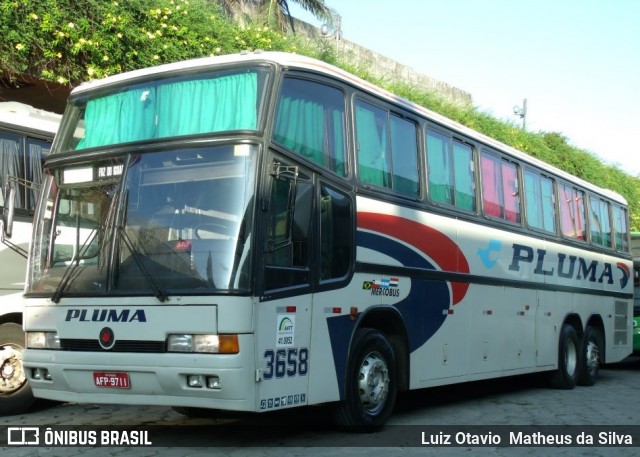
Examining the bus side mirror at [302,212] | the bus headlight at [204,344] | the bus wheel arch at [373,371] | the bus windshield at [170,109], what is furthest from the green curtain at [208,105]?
the bus wheel arch at [373,371]

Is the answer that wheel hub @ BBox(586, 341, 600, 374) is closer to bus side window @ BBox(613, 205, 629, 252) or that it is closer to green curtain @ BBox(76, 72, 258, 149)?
bus side window @ BBox(613, 205, 629, 252)

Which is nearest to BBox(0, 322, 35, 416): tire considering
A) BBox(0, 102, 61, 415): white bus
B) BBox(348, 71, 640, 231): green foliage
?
BBox(0, 102, 61, 415): white bus

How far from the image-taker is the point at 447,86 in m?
26.8

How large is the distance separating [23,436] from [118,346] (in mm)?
1673

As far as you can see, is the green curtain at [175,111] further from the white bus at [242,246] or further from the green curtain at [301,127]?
the green curtain at [301,127]

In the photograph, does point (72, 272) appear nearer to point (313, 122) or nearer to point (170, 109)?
point (170, 109)

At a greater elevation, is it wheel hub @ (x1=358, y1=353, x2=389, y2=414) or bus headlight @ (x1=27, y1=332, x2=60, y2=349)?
→ bus headlight @ (x1=27, y1=332, x2=60, y2=349)

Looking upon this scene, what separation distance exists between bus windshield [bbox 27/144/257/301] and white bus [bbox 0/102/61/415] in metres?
1.38

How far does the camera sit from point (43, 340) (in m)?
7.57

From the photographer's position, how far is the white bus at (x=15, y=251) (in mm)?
9125

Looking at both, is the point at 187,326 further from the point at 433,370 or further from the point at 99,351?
the point at 433,370

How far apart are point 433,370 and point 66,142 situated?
4.60 m

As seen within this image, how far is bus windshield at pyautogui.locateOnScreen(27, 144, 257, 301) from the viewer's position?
6836 mm

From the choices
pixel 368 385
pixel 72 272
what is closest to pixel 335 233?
pixel 368 385
